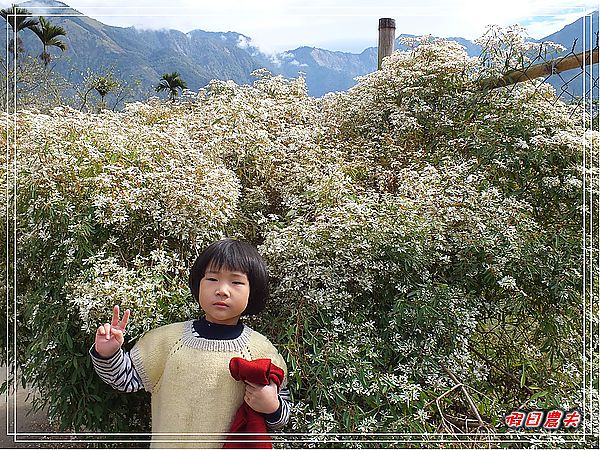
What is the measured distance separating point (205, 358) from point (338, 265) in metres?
0.59

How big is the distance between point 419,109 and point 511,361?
1.36 m

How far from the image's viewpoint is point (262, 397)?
4.95 feet

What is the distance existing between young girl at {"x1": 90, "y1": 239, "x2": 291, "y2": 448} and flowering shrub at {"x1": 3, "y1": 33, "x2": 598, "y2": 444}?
0.42 ft

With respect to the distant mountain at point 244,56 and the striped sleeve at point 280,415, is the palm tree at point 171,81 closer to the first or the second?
the distant mountain at point 244,56

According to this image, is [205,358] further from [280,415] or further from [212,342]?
[280,415]

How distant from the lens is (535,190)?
2.42 meters

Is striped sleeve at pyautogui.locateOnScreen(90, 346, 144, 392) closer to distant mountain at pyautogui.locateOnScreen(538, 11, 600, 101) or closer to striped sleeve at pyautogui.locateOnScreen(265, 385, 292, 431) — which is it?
striped sleeve at pyautogui.locateOnScreen(265, 385, 292, 431)

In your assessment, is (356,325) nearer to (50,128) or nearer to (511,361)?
(511,361)

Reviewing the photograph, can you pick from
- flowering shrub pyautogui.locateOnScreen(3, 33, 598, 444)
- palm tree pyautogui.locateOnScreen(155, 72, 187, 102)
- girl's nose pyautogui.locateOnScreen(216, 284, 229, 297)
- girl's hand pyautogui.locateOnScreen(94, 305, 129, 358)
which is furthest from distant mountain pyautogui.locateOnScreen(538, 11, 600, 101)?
palm tree pyautogui.locateOnScreen(155, 72, 187, 102)

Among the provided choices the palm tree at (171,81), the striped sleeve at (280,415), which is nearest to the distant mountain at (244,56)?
the palm tree at (171,81)

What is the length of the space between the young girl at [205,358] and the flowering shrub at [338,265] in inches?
5.0

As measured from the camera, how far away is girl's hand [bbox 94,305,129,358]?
1.55 meters

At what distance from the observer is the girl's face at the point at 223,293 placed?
63.7 inches

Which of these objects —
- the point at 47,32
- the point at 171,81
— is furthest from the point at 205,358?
the point at 47,32
